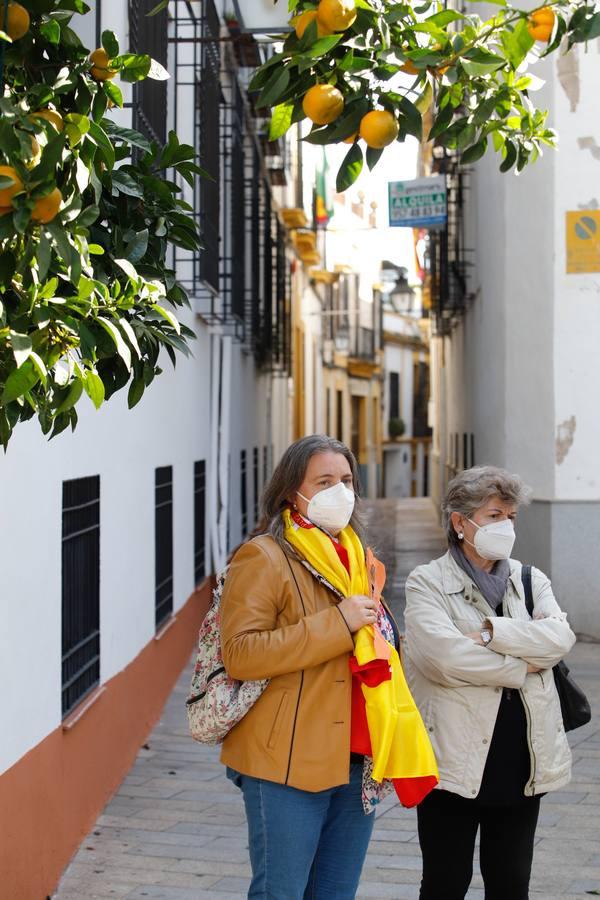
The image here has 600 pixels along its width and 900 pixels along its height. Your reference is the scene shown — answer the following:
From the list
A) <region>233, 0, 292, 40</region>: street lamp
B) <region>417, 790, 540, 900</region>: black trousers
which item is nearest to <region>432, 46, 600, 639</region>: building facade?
<region>233, 0, 292, 40</region>: street lamp

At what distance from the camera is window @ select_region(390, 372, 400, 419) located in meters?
55.7

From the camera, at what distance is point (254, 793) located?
360cm

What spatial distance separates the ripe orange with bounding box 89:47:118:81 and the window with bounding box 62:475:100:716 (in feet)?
11.6

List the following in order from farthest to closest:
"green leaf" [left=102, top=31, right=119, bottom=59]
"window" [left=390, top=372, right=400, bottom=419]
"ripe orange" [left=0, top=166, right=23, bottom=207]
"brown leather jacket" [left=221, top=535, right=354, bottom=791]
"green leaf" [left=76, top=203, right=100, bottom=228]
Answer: "window" [left=390, top=372, right=400, bottom=419]
"brown leather jacket" [left=221, top=535, right=354, bottom=791]
"green leaf" [left=102, top=31, right=119, bottom=59]
"green leaf" [left=76, top=203, right=100, bottom=228]
"ripe orange" [left=0, top=166, right=23, bottom=207]

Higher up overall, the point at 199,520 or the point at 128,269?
the point at 128,269

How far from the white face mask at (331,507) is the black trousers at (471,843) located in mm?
950

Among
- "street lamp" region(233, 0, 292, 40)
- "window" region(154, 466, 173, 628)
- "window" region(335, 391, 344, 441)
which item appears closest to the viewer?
"street lamp" region(233, 0, 292, 40)

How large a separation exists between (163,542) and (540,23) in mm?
6743

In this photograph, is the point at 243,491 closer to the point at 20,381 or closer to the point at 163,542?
the point at 163,542

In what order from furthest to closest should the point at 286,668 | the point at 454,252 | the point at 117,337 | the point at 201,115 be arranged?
the point at 454,252 < the point at 201,115 < the point at 286,668 < the point at 117,337

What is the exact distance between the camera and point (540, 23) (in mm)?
3242

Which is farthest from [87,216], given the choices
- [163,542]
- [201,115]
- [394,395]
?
[394,395]

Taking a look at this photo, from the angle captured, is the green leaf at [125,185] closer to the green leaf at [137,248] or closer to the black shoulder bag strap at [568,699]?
the green leaf at [137,248]

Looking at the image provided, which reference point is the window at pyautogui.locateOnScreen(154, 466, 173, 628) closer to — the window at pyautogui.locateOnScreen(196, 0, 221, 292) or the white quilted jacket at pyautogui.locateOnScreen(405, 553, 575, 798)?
the window at pyautogui.locateOnScreen(196, 0, 221, 292)
